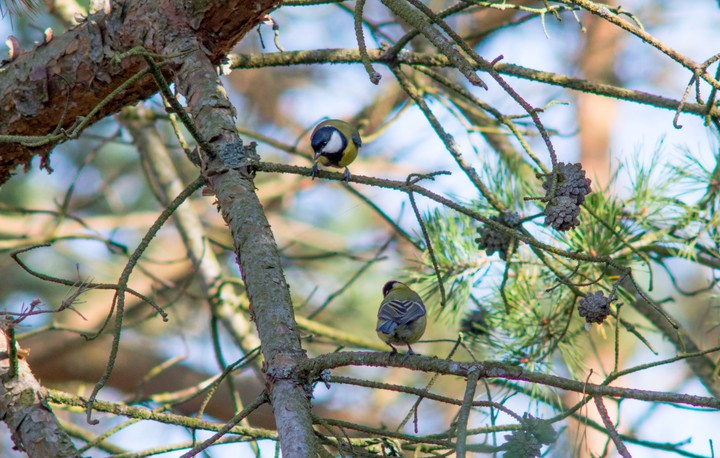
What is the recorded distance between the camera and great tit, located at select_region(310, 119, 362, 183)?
87.7 inches

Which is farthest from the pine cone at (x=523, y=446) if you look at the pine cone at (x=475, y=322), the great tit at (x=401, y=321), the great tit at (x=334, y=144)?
the great tit at (x=334, y=144)

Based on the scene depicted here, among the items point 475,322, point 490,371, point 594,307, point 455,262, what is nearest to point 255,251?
point 490,371

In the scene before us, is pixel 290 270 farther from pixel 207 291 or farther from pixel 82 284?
pixel 82 284

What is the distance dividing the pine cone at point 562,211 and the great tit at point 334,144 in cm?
104

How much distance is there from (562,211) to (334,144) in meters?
1.08

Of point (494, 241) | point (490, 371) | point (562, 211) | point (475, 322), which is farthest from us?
point (475, 322)

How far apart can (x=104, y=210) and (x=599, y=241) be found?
3608 millimetres

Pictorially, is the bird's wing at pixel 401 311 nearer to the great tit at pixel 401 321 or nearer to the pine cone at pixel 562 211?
the great tit at pixel 401 321

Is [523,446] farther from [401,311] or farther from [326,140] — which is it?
[326,140]

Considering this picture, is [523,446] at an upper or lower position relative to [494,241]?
lower

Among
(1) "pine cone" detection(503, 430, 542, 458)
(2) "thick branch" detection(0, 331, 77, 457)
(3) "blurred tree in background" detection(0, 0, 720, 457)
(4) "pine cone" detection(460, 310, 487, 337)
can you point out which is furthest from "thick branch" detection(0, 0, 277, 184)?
(4) "pine cone" detection(460, 310, 487, 337)

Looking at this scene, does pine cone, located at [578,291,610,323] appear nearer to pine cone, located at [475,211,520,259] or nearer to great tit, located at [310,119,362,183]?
pine cone, located at [475,211,520,259]

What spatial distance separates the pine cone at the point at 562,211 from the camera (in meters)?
1.26

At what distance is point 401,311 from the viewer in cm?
181
